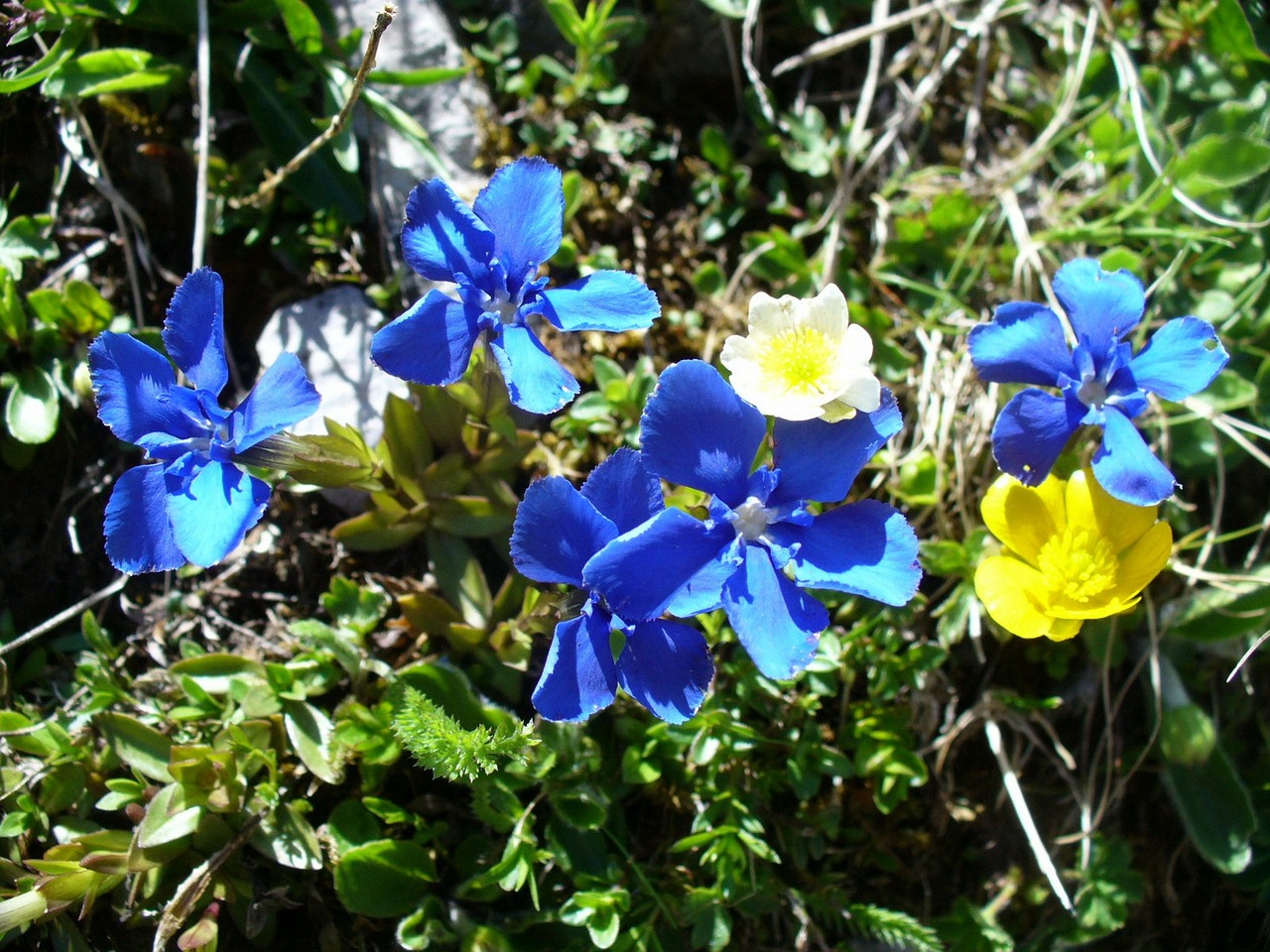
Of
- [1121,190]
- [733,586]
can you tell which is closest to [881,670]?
[733,586]

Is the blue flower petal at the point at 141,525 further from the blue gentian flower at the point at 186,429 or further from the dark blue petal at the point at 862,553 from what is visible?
the dark blue petal at the point at 862,553

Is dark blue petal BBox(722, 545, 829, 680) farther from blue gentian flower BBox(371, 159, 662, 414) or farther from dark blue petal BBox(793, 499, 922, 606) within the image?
blue gentian flower BBox(371, 159, 662, 414)

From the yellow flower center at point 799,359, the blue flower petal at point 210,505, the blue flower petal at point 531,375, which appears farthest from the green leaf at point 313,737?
the yellow flower center at point 799,359

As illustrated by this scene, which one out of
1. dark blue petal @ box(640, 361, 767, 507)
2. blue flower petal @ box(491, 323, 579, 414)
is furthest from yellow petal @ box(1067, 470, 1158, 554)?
blue flower petal @ box(491, 323, 579, 414)

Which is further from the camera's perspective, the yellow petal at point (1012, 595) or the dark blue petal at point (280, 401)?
the yellow petal at point (1012, 595)

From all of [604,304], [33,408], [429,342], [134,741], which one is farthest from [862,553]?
[33,408]
